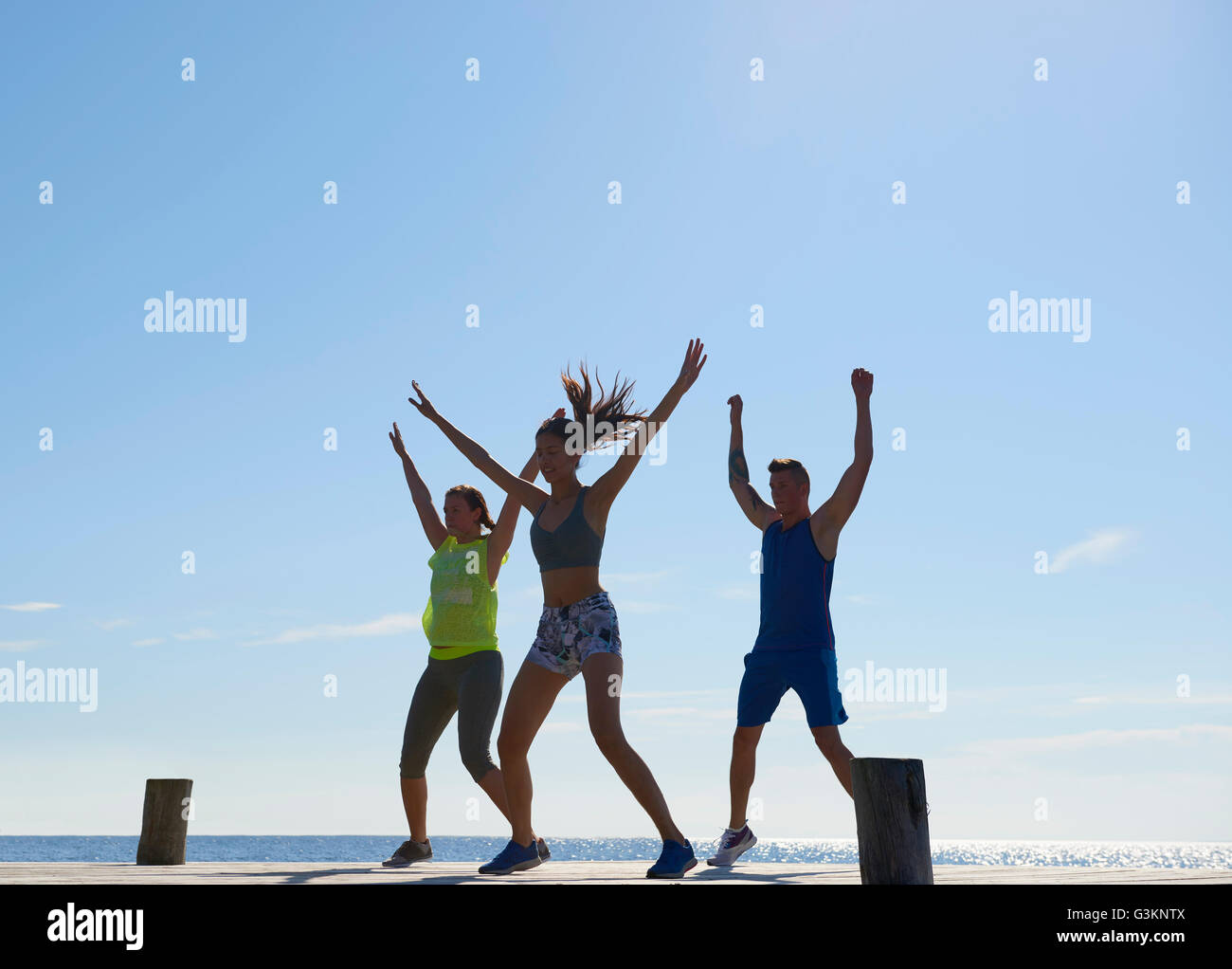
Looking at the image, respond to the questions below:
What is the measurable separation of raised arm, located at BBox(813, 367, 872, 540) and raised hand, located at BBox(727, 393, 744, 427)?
4.55ft

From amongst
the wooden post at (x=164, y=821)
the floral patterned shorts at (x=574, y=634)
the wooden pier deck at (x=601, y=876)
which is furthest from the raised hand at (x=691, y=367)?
the wooden post at (x=164, y=821)

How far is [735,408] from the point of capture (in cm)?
1005

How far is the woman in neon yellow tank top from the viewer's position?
9.21m

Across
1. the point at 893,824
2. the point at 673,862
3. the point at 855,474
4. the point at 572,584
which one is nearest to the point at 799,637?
the point at 855,474

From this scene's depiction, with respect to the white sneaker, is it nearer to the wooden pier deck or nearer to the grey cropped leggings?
the wooden pier deck

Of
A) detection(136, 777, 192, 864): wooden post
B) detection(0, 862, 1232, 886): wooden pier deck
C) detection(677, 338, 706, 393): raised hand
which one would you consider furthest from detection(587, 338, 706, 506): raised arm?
detection(136, 777, 192, 864): wooden post

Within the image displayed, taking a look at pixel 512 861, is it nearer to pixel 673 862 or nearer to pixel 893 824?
pixel 673 862

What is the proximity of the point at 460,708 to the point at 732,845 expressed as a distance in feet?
7.87

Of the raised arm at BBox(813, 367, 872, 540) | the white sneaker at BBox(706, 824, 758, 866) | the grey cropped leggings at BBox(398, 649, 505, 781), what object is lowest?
the white sneaker at BBox(706, 824, 758, 866)

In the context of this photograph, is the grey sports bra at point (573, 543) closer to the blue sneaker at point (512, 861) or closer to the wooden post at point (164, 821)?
the blue sneaker at point (512, 861)
